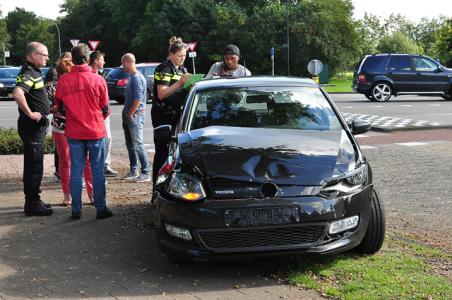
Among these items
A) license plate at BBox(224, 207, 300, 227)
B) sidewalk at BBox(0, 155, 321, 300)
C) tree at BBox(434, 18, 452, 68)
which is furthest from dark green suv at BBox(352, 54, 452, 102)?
tree at BBox(434, 18, 452, 68)

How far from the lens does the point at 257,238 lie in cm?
443

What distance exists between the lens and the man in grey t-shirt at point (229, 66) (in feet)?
25.8

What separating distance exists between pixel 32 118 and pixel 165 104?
156cm

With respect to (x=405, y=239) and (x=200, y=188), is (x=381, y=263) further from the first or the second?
(x=200, y=188)

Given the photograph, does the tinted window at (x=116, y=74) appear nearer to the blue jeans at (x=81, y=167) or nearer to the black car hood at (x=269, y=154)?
the blue jeans at (x=81, y=167)

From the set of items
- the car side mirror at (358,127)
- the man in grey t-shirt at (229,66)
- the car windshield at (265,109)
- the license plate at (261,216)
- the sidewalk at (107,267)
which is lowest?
the sidewalk at (107,267)

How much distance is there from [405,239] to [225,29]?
52392mm

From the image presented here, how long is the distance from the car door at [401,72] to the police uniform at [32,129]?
19.4 m

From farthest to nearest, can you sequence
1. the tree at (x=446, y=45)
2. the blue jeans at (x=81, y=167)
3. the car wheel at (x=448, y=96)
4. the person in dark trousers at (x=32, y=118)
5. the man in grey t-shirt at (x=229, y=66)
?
the tree at (x=446, y=45) → the car wheel at (x=448, y=96) → the man in grey t-shirt at (x=229, y=66) → the person in dark trousers at (x=32, y=118) → the blue jeans at (x=81, y=167)

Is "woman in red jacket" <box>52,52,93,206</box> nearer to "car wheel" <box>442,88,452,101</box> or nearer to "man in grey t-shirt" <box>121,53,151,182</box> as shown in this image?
"man in grey t-shirt" <box>121,53,151,182</box>

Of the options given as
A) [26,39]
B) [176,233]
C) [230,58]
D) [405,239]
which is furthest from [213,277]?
[26,39]

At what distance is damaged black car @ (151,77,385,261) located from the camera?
441cm

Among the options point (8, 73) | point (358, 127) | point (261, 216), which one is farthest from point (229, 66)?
point (8, 73)

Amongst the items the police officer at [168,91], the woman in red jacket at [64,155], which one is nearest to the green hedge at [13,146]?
the woman in red jacket at [64,155]
